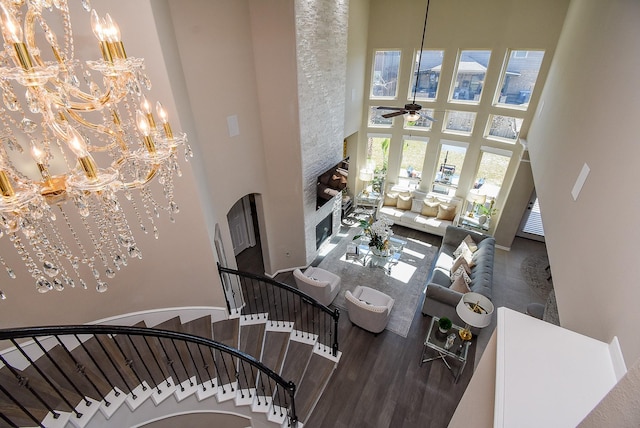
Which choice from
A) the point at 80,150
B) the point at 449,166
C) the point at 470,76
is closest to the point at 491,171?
the point at 449,166

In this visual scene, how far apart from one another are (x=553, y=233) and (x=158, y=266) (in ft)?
16.7

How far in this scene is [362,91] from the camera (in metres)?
9.20

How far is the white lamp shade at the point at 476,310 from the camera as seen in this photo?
425 centimetres

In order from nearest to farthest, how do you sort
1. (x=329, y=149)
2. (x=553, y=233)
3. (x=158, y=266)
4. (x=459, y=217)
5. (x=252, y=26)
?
(x=553, y=233), (x=158, y=266), (x=252, y=26), (x=329, y=149), (x=459, y=217)

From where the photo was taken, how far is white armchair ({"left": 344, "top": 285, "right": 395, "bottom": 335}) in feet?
18.2

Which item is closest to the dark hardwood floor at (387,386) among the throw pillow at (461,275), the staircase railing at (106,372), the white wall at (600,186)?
the staircase railing at (106,372)

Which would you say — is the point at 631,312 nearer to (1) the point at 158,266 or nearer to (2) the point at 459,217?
(1) the point at 158,266

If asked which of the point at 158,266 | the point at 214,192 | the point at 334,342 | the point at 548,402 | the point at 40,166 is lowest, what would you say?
the point at 334,342

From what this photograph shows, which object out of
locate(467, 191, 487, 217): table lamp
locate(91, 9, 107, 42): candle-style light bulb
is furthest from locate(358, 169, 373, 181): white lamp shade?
locate(91, 9, 107, 42): candle-style light bulb

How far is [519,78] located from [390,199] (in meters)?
4.71

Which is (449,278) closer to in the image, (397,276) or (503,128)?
(397,276)

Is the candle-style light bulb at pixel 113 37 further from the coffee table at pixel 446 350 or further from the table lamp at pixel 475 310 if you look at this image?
the coffee table at pixel 446 350

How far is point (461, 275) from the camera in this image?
6191 millimetres

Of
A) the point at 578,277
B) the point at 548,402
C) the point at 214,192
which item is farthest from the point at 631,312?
the point at 214,192
